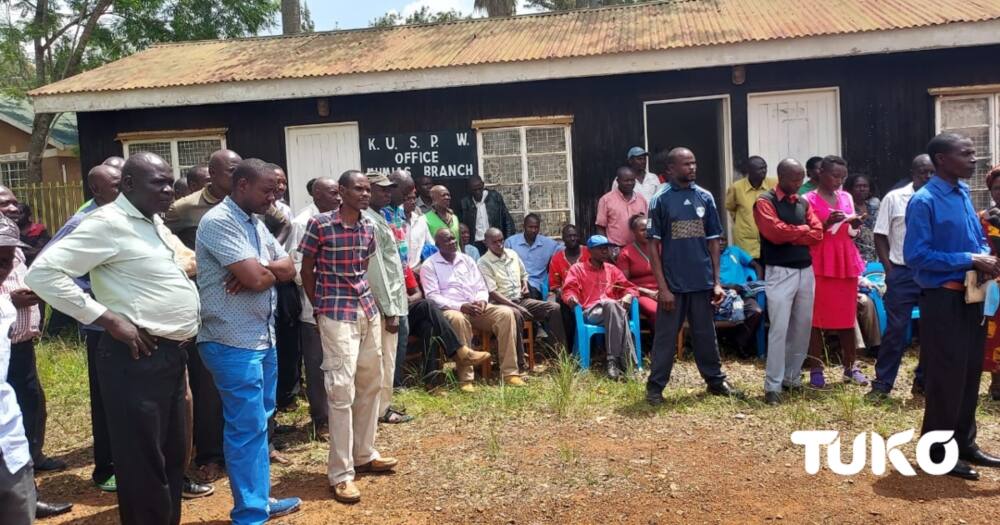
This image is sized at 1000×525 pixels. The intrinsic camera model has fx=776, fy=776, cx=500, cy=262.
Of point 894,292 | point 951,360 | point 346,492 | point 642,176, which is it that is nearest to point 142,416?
point 346,492

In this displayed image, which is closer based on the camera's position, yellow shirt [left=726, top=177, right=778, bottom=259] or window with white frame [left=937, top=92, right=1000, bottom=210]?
yellow shirt [left=726, top=177, right=778, bottom=259]

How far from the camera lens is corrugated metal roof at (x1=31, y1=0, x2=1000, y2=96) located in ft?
27.2

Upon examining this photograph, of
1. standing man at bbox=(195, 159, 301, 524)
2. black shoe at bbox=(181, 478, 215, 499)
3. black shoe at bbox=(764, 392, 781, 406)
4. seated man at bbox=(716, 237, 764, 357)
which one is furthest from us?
seated man at bbox=(716, 237, 764, 357)

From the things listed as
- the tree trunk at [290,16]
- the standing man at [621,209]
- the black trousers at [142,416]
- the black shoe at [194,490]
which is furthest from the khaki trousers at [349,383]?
the tree trunk at [290,16]

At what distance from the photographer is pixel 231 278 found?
11.7 feet

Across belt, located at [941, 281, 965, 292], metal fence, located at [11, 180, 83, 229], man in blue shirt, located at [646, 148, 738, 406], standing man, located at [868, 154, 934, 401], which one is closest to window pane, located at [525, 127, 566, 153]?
man in blue shirt, located at [646, 148, 738, 406]

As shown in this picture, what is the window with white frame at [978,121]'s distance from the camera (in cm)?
839

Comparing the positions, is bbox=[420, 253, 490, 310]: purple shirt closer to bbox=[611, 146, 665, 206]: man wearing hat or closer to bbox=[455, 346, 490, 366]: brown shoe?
bbox=[455, 346, 490, 366]: brown shoe

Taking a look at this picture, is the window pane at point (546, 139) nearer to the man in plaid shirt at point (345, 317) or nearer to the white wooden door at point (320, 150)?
the white wooden door at point (320, 150)

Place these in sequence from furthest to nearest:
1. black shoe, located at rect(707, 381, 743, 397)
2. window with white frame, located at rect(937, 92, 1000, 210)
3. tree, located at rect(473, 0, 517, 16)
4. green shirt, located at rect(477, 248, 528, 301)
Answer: tree, located at rect(473, 0, 517, 16), window with white frame, located at rect(937, 92, 1000, 210), green shirt, located at rect(477, 248, 528, 301), black shoe, located at rect(707, 381, 743, 397)

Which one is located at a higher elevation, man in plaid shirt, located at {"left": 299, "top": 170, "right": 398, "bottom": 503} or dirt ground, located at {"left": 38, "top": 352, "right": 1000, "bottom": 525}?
man in plaid shirt, located at {"left": 299, "top": 170, "right": 398, "bottom": 503}

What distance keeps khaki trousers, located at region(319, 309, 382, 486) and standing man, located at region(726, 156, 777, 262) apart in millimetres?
4835

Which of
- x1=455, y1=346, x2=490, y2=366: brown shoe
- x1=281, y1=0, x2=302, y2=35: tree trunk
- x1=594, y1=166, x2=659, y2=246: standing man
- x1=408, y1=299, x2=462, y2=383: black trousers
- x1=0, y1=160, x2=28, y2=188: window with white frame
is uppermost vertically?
x1=281, y1=0, x2=302, y2=35: tree trunk

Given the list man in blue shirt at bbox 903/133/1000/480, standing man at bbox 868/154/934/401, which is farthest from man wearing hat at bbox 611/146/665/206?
man in blue shirt at bbox 903/133/1000/480
